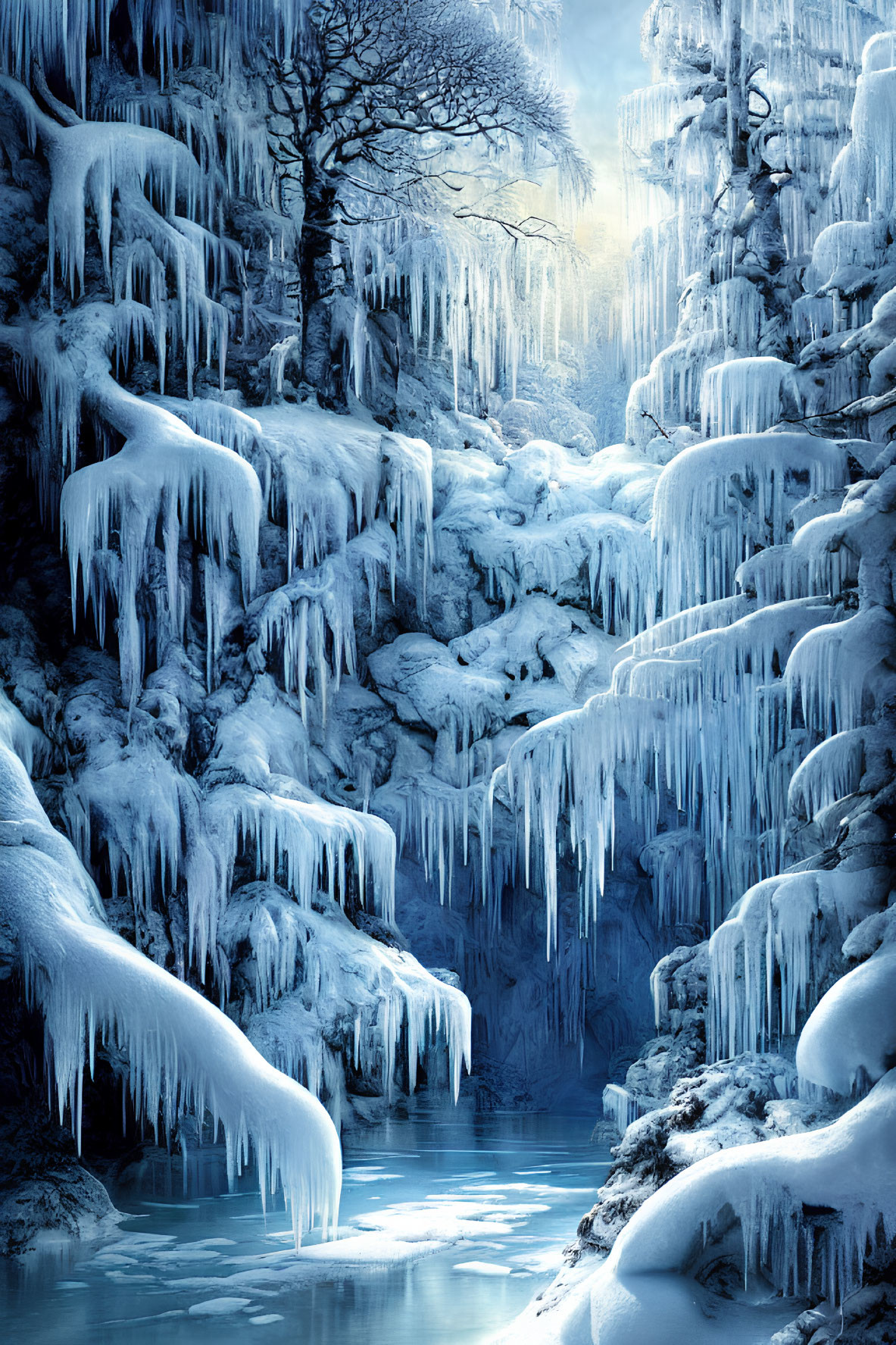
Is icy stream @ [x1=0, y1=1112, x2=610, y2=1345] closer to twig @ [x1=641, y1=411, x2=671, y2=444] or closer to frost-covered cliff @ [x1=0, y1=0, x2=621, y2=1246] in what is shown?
frost-covered cliff @ [x1=0, y1=0, x2=621, y2=1246]

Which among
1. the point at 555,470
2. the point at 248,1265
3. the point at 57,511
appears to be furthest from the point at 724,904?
the point at 57,511

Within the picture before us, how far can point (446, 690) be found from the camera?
44.6ft

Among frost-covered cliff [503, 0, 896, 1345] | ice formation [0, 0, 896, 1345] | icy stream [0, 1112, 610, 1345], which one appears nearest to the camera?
frost-covered cliff [503, 0, 896, 1345]

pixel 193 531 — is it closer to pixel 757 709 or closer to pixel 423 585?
pixel 423 585

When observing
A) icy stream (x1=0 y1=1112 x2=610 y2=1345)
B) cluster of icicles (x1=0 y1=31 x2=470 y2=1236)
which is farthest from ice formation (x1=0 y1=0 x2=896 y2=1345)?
icy stream (x1=0 y1=1112 x2=610 y2=1345)

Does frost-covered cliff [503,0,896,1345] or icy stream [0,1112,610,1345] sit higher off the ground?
frost-covered cliff [503,0,896,1345]

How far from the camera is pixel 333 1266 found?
286 inches

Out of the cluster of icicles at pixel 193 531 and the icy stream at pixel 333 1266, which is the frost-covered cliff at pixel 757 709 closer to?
the icy stream at pixel 333 1266

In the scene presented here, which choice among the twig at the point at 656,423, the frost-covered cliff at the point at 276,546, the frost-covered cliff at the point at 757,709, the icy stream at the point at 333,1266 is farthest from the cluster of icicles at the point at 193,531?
the twig at the point at 656,423

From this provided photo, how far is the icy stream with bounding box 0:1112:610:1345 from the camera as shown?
5926mm

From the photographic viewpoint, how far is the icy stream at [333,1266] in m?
5.93

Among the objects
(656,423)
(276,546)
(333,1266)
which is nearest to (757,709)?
(333,1266)

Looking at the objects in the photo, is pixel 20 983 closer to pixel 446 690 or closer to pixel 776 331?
pixel 446 690

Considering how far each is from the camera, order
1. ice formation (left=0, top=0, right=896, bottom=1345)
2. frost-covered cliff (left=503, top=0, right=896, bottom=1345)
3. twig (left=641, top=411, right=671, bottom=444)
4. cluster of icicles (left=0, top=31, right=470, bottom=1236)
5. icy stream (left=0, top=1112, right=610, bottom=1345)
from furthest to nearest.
Result: twig (left=641, top=411, right=671, bottom=444) → cluster of icicles (left=0, top=31, right=470, bottom=1236) → ice formation (left=0, top=0, right=896, bottom=1345) → icy stream (left=0, top=1112, right=610, bottom=1345) → frost-covered cliff (left=503, top=0, right=896, bottom=1345)
